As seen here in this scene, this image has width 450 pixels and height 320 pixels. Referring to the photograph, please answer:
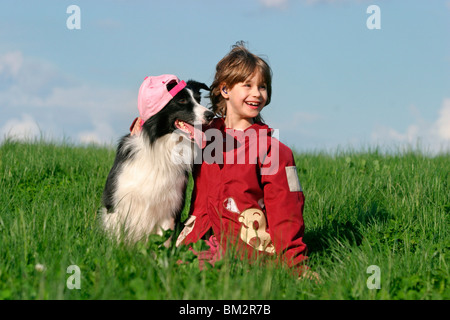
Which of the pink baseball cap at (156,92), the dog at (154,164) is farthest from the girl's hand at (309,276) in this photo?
the pink baseball cap at (156,92)

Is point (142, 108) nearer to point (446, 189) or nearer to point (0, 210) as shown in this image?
point (0, 210)

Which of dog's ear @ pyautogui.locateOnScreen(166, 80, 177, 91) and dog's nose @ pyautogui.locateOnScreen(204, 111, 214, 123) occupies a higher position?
dog's ear @ pyautogui.locateOnScreen(166, 80, 177, 91)

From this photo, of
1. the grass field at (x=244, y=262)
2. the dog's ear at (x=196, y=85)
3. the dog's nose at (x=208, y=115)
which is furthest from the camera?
the dog's ear at (x=196, y=85)

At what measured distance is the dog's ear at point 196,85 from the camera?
4.24m

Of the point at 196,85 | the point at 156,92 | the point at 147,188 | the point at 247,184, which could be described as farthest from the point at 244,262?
the point at 196,85

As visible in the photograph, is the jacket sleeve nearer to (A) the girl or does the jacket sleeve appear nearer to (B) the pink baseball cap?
(A) the girl

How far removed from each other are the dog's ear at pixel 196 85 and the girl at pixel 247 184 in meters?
0.17

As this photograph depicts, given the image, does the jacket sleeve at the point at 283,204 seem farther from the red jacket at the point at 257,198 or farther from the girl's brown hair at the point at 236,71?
the girl's brown hair at the point at 236,71

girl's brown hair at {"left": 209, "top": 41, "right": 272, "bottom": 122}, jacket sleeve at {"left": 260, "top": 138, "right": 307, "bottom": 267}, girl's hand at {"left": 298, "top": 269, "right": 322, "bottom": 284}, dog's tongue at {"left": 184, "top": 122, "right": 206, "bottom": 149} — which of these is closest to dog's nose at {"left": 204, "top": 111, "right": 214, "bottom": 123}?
dog's tongue at {"left": 184, "top": 122, "right": 206, "bottom": 149}

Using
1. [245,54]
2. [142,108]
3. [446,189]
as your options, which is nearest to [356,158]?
[446,189]

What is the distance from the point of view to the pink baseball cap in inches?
155

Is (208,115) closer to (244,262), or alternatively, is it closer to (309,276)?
(244,262)

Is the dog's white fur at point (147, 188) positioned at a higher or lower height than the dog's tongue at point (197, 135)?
lower

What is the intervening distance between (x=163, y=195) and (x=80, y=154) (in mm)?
5015
